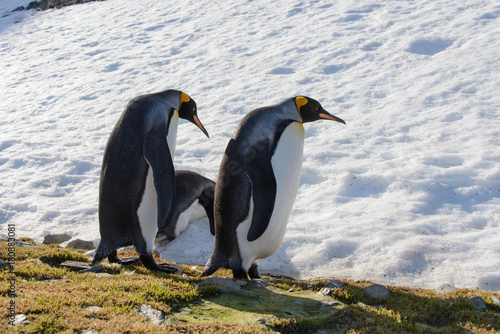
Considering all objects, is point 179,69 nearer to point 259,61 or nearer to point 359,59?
point 259,61

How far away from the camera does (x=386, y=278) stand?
13.3ft

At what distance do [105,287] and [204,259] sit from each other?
2.02 metres

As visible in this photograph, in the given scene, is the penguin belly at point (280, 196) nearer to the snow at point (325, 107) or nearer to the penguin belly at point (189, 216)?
the snow at point (325, 107)

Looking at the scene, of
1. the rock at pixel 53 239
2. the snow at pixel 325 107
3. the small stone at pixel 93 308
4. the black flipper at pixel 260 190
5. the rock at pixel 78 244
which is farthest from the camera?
the rock at pixel 53 239

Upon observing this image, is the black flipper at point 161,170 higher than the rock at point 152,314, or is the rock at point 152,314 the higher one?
the black flipper at point 161,170

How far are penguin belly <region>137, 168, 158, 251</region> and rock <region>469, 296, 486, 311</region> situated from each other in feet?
8.30

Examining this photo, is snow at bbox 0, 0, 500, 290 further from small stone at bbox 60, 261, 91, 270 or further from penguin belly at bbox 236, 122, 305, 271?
small stone at bbox 60, 261, 91, 270

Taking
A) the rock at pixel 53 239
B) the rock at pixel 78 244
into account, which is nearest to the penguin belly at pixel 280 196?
the rock at pixel 78 244

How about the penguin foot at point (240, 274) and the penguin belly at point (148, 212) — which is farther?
the penguin belly at point (148, 212)

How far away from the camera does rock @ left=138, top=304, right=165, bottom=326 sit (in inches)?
94.3

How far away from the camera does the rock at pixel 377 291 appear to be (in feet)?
10.6

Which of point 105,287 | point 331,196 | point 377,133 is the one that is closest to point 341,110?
point 377,133

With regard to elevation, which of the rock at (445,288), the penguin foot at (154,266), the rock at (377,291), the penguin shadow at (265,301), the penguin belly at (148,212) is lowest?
the rock at (445,288)

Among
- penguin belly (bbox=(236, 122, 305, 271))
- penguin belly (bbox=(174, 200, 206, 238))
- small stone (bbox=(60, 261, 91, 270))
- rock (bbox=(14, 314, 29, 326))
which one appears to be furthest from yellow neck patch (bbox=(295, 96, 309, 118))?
→ rock (bbox=(14, 314, 29, 326))
